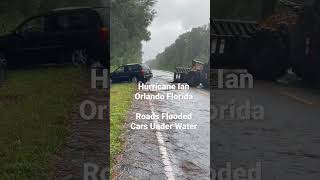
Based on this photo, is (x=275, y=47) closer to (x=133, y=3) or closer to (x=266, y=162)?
(x=133, y=3)

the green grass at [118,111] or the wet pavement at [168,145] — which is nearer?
the wet pavement at [168,145]

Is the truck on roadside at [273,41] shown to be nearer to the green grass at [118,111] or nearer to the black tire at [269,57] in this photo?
the black tire at [269,57]

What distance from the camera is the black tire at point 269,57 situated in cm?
1166

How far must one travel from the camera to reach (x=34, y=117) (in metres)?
7.36

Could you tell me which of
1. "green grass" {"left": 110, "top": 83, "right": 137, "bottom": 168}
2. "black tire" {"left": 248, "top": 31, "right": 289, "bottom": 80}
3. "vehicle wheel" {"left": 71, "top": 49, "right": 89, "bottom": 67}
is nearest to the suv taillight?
"vehicle wheel" {"left": 71, "top": 49, "right": 89, "bottom": 67}

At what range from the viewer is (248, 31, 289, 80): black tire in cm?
1166

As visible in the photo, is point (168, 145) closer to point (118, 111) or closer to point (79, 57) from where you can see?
point (118, 111)

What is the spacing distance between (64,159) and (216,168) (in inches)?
76.9

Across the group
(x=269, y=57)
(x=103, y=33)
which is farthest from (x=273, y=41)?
(x=103, y=33)

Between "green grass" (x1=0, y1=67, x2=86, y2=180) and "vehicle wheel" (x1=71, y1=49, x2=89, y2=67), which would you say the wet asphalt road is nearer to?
"green grass" (x1=0, y1=67, x2=86, y2=180)

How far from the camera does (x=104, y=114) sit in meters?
8.26

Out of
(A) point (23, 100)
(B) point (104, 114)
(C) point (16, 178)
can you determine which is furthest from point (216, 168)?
(A) point (23, 100)

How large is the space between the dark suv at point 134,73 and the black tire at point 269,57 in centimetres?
544

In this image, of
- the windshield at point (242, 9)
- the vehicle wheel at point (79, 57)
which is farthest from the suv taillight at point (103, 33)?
the windshield at point (242, 9)
